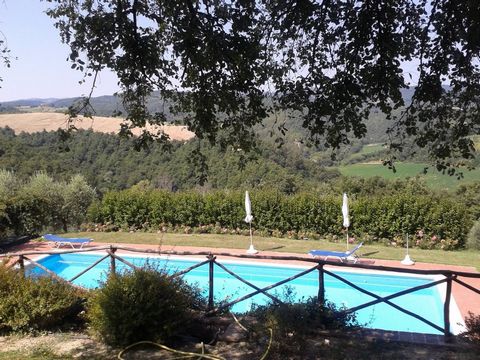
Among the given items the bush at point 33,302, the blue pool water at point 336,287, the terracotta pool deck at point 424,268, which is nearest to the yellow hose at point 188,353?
the terracotta pool deck at point 424,268

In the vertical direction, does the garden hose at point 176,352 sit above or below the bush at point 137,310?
below

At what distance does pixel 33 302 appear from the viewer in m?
5.27

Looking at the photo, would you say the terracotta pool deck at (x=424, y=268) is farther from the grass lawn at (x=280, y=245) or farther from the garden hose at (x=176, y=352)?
the garden hose at (x=176, y=352)


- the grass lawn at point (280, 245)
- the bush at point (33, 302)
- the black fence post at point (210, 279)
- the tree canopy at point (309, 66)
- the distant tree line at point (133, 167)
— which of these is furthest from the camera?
the distant tree line at point (133, 167)

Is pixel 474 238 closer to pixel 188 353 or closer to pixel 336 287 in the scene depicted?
pixel 336 287

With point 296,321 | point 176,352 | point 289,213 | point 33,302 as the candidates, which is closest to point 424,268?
point 289,213

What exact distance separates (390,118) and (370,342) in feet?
7.63

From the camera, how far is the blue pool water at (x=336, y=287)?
9.23 metres

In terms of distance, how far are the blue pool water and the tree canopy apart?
4.66 metres

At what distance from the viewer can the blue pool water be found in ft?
30.3

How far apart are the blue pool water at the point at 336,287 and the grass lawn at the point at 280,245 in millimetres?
786

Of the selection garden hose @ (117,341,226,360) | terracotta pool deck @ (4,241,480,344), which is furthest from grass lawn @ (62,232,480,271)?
garden hose @ (117,341,226,360)

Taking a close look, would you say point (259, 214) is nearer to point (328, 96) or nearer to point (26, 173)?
point (328, 96)

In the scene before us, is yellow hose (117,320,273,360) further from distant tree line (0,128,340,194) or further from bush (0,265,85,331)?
distant tree line (0,128,340,194)
